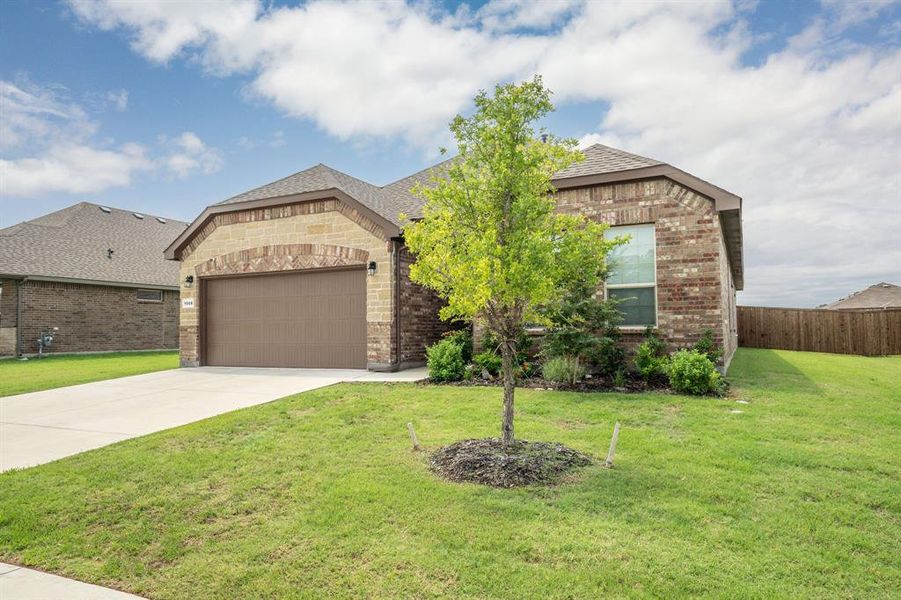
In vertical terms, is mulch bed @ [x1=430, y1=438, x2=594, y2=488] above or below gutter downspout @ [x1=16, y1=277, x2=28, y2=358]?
below

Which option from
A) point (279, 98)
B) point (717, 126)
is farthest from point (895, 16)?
point (279, 98)

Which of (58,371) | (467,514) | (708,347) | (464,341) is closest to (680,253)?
(708,347)

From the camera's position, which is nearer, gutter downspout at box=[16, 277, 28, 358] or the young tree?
the young tree

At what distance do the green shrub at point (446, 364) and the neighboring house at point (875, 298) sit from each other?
3148cm

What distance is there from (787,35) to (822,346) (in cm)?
1461

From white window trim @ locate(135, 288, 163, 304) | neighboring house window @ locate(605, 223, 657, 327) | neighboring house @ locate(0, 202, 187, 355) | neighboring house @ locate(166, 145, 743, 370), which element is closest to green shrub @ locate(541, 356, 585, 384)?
neighboring house @ locate(166, 145, 743, 370)

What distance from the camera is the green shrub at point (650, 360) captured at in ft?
29.4

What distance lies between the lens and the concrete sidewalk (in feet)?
9.77

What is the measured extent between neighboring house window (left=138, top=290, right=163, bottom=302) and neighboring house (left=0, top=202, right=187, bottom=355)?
0.04 metres

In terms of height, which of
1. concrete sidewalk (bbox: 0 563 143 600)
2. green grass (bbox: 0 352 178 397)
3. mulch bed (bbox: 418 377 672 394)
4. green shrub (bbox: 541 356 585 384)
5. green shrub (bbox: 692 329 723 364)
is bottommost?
concrete sidewalk (bbox: 0 563 143 600)

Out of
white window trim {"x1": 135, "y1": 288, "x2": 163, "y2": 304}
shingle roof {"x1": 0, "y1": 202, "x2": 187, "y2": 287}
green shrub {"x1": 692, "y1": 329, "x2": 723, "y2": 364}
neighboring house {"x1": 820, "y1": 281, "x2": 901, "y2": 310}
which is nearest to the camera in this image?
green shrub {"x1": 692, "y1": 329, "x2": 723, "y2": 364}

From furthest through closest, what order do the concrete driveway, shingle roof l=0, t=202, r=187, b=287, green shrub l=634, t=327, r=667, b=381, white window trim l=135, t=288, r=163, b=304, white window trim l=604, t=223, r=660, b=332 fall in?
white window trim l=135, t=288, r=163, b=304 → shingle roof l=0, t=202, r=187, b=287 → white window trim l=604, t=223, r=660, b=332 → green shrub l=634, t=327, r=667, b=381 → the concrete driveway

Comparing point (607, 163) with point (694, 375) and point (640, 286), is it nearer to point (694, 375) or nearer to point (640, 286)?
point (640, 286)

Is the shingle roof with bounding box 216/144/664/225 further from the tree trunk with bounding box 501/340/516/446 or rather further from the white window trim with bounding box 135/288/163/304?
the white window trim with bounding box 135/288/163/304
